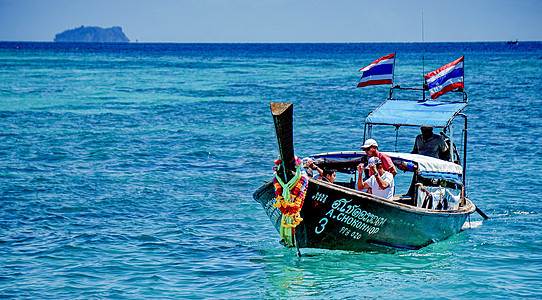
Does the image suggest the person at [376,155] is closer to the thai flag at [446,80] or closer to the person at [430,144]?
the person at [430,144]

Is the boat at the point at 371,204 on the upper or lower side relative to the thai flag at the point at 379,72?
lower

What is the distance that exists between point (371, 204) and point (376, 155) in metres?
0.95

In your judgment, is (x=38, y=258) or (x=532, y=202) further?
(x=532, y=202)

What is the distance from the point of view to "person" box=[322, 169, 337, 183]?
10.5 metres

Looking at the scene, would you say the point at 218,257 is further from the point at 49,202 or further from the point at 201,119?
the point at 201,119

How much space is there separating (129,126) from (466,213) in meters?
18.0

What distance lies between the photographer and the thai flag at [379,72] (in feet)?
39.3

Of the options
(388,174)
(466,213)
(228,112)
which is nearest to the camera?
(388,174)

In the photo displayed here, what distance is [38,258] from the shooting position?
10086 mm

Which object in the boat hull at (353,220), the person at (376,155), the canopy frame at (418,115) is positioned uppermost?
the canopy frame at (418,115)

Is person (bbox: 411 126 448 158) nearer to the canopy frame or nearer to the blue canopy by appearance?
the canopy frame

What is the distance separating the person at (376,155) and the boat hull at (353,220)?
1.96 feet

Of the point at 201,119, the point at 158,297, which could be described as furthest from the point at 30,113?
the point at 158,297

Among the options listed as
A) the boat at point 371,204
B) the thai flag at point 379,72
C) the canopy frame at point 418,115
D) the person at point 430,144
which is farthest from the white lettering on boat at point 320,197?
the thai flag at point 379,72
